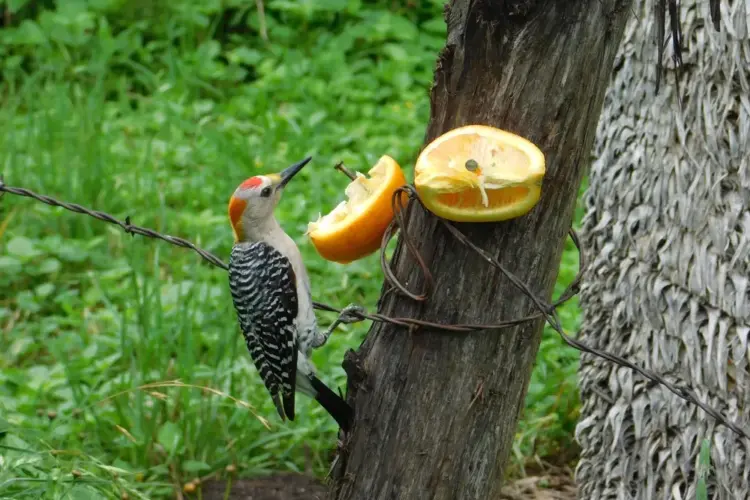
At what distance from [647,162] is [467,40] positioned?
5.10 ft

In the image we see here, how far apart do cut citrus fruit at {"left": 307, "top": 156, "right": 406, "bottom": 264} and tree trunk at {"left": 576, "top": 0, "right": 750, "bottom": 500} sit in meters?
1.19

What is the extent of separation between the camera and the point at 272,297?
3625mm

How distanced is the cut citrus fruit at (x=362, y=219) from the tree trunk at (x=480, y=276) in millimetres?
141

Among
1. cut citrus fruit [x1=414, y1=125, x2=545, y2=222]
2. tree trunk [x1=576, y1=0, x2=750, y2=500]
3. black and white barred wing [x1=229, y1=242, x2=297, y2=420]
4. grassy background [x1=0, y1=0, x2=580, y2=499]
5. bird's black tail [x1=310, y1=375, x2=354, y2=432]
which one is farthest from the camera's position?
grassy background [x1=0, y1=0, x2=580, y2=499]

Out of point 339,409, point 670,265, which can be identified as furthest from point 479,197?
point 670,265

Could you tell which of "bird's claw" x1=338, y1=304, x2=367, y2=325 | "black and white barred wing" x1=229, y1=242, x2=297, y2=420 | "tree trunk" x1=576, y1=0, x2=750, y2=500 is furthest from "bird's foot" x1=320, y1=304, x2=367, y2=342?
"tree trunk" x1=576, y1=0, x2=750, y2=500

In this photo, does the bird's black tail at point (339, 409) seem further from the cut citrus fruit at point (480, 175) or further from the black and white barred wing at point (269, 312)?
the cut citrus fruit at point (480, 175)

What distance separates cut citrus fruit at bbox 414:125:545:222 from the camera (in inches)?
94.6

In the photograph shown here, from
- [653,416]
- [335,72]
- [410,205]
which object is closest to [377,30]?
[335,72]

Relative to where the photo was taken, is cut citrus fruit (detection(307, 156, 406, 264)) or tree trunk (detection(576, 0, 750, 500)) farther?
tree trunk (detection(576, 0, 750, 500))

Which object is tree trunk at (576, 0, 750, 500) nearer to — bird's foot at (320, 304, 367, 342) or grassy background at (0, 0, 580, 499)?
grassy background at (0, 0, 580, 499)

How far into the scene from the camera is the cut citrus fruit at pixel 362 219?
9.35 feet

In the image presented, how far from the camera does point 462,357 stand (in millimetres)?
2639

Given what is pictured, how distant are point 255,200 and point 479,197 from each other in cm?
144
